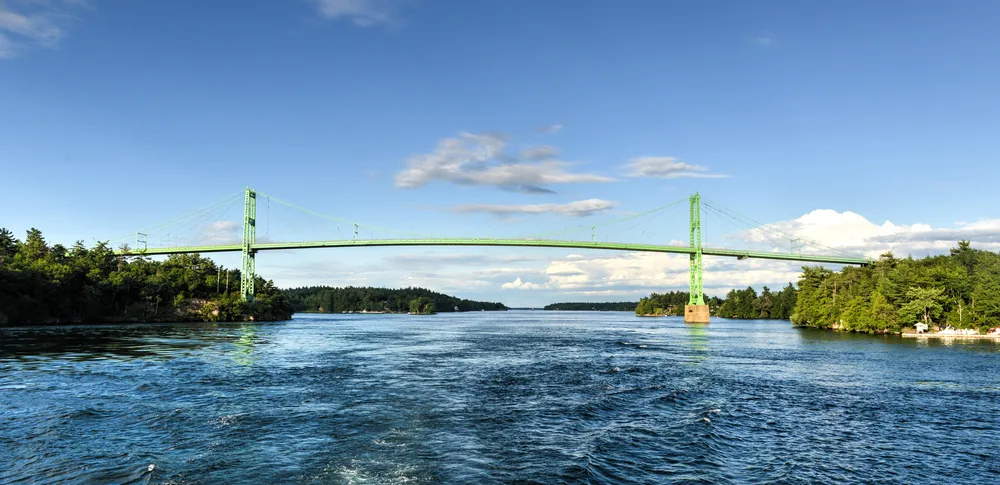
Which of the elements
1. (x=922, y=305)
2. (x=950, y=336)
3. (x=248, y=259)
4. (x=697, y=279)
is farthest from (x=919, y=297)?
(x=248, y=259)

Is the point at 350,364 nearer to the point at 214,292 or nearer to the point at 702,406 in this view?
the point at 702,406

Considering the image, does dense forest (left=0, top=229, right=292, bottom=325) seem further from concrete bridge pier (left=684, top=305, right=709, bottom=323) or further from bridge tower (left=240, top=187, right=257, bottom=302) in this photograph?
concrete bridge pier (left=684, top=305, right=709, bottom=323)

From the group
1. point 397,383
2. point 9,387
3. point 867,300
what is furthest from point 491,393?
point 867,300

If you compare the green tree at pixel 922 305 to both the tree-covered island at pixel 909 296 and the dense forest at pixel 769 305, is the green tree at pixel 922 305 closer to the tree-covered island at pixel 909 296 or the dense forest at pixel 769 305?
the tree-covered island at pixel 909 296

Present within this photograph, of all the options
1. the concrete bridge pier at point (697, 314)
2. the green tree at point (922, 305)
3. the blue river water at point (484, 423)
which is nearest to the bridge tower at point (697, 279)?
the concrete bridge pier at point (697, 314)

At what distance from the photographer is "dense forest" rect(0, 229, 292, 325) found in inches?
2891

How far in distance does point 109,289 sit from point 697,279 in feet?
340

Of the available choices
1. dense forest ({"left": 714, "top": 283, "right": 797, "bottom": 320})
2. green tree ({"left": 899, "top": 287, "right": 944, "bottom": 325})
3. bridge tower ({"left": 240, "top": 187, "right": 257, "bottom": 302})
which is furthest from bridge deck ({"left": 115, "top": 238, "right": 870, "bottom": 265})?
dense forest ({"left": 714, "top": 283, "right": 797, "bottom": 320})

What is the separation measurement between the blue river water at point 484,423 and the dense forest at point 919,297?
44.5 m

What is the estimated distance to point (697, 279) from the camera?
10712 cm

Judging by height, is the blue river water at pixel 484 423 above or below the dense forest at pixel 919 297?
below

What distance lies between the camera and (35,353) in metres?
35.9

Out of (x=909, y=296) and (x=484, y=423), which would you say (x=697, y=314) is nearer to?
(x=909, y=296)

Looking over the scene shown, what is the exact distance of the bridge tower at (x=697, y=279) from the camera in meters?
108
